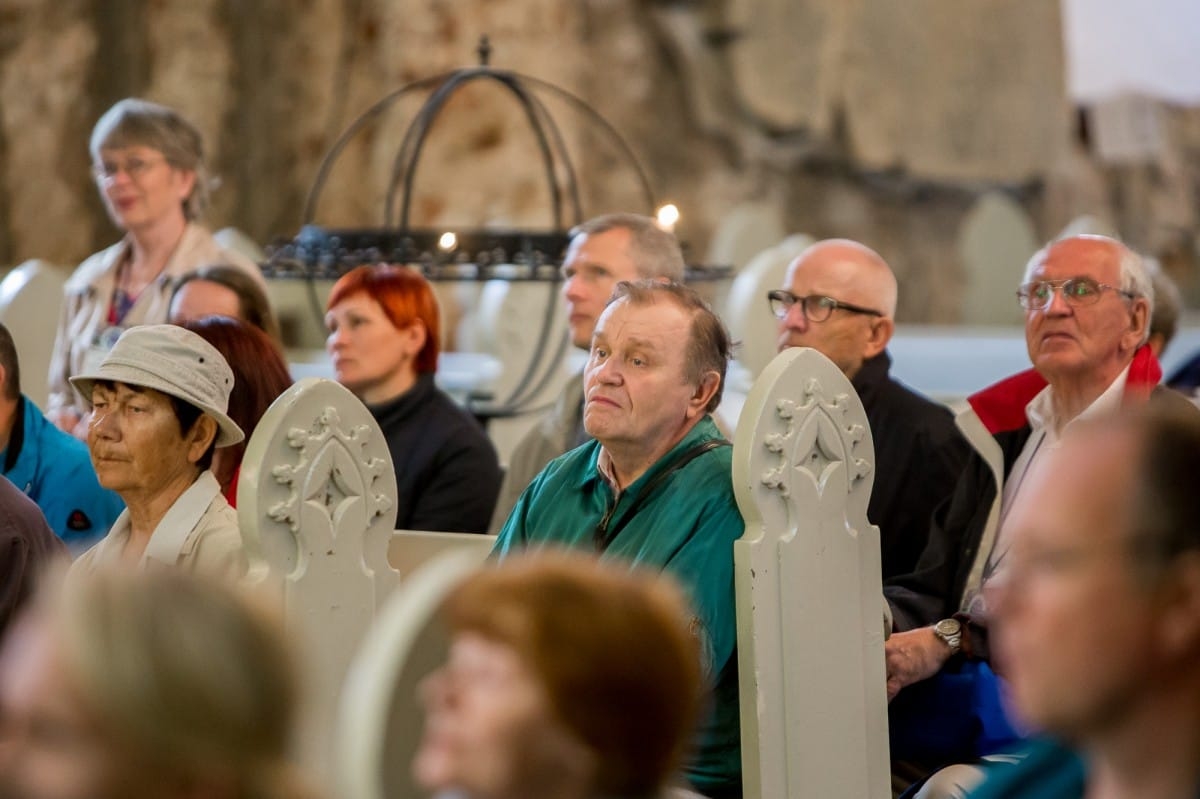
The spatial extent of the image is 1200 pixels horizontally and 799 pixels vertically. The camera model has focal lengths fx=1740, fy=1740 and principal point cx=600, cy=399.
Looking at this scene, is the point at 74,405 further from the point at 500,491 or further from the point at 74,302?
the point at 500,491

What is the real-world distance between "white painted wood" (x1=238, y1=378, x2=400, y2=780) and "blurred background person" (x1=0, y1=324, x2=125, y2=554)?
3.22ft

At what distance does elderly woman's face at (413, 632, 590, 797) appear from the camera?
1.39 m

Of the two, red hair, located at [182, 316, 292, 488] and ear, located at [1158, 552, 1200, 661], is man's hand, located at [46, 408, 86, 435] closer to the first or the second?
red hair, located at [182, 316, 292, 488]

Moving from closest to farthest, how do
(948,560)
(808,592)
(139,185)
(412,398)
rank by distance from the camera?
(808,592)
(948,560)
(412,398)
(139,185)

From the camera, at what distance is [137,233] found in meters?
4.82

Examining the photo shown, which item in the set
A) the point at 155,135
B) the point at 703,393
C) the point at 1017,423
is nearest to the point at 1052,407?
the point at 1017,423

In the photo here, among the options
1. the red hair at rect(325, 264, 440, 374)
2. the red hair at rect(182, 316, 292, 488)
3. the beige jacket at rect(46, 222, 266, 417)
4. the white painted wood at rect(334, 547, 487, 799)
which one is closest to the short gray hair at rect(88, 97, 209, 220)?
the beige jacket at rect(46, 222, 266, 417)

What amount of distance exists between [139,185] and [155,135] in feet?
0.49

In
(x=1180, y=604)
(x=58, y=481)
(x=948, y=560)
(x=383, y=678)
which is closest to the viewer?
(x=383, y=678)

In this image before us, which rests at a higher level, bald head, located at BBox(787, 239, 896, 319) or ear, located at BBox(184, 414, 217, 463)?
bald head, located at BBox(787, 239, 896, 319)

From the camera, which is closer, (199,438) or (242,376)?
(199,438)

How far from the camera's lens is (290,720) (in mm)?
1276

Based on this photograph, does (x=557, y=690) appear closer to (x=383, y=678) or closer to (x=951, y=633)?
(x=383, y=678)

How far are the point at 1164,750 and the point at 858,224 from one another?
7.57 m
